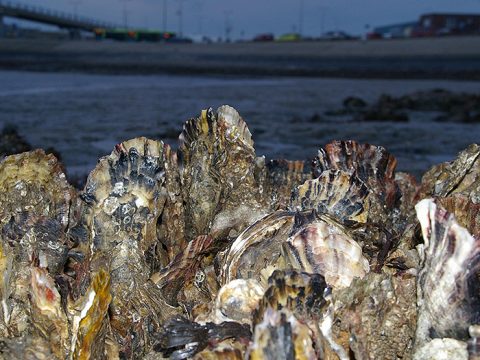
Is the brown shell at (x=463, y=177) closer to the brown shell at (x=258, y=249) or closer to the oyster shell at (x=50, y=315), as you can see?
the brown shell at (x=258, y=249)

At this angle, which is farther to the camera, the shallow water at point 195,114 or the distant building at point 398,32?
the distant building at point 398,32

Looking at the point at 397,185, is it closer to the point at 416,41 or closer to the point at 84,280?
the point at 84,280

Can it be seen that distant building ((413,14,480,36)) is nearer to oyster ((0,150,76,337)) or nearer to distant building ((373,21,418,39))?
distant building ((373,21,418,39))

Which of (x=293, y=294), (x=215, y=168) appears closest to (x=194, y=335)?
(x=293, y=294)

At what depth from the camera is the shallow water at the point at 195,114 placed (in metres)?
9.02

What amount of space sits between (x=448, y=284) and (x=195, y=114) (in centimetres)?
1206

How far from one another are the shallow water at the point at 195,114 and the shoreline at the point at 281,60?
31.7 ft

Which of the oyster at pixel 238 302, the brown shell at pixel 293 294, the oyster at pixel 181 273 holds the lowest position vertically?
the oyster at pixel 181 273

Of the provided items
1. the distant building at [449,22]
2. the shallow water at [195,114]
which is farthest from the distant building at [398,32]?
the shallow water at [195,114]

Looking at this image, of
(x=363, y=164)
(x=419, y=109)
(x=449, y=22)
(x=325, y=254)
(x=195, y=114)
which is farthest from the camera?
(x=449, y=22)

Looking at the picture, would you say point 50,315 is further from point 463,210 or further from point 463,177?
point 463,177

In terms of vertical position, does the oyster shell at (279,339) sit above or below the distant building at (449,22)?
below

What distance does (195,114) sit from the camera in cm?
1348

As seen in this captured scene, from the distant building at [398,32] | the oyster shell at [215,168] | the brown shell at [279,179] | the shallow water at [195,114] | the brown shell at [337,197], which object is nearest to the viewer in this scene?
the brown shell at [337,197]
